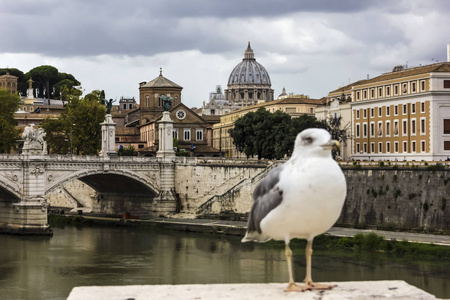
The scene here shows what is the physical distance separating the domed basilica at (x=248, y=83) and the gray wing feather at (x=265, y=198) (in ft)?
480

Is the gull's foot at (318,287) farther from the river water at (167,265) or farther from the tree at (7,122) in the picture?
the tree at (7,122)

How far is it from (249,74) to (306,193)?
156703 mm

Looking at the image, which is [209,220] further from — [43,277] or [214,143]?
[214,143]

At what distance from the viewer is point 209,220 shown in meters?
44.0

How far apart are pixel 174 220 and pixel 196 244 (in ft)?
26.7

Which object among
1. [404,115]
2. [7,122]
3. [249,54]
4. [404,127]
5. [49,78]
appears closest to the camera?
[404,115]

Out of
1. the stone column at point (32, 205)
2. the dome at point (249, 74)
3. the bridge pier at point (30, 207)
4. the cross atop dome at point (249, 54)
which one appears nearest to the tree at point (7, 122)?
the bridge pier at point (30, 207)

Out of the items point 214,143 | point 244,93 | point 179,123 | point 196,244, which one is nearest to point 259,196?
point 196,244

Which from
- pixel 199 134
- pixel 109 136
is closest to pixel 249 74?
pixel 199 134

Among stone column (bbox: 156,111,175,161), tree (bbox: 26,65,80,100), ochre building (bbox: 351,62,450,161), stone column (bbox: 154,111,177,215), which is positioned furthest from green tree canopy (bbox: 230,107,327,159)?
tree (bbox: 26,65,80,100)

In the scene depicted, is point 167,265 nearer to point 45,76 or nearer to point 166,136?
point 166,136

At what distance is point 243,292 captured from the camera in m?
6.88

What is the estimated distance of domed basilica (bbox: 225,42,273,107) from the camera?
158 metres

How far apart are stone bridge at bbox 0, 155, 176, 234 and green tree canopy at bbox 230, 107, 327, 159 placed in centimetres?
992
